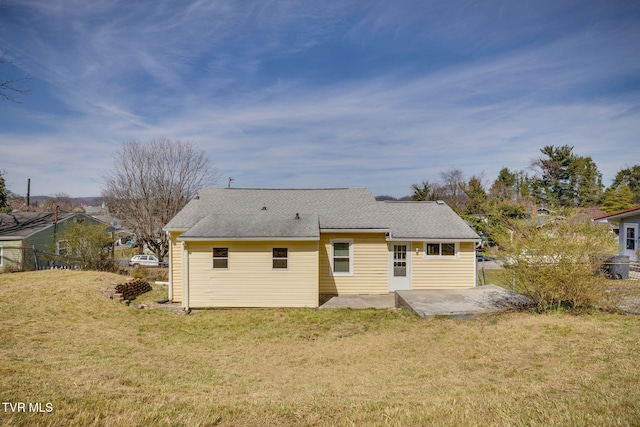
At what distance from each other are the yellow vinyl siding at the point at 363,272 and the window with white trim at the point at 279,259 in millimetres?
2254

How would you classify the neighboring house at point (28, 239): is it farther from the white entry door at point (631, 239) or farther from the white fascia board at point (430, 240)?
the white entry door at point (631, 239)

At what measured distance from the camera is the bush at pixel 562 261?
8656 millimetres

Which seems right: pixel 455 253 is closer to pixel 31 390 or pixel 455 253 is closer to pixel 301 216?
pixel 301 216

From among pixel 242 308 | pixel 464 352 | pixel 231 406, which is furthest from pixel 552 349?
pixel 242 308

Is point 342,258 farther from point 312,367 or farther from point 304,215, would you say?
point 312,367

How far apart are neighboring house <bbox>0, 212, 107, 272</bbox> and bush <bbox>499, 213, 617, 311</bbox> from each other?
23.3 m

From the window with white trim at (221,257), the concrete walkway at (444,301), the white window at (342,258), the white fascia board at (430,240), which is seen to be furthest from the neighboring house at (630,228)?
the window with white trim at (221,257)

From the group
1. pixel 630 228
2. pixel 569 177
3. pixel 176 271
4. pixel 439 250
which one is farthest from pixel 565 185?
pixel 176 271

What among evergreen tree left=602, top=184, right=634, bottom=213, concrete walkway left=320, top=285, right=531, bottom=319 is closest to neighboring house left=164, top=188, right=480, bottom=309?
concrete walkway left=320, top=285, right=531, bottom=319

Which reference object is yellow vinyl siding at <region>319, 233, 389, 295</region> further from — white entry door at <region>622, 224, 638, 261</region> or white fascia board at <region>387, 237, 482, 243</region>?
white entry door at <region>622, 224, 638, 261</region>

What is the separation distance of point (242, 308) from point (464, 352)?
829 cm

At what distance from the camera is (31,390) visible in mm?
4484

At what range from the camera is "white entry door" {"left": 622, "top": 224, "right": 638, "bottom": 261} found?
64.9ft

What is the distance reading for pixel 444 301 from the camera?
11617 mm
